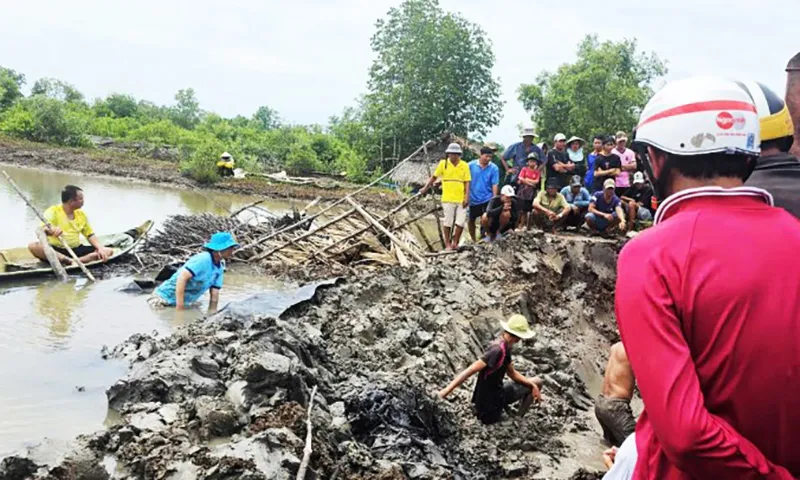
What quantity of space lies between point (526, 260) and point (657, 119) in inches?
302

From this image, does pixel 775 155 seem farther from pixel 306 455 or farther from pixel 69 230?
pixel 69 230

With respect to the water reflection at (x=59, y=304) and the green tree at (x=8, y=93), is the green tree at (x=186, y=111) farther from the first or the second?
the water reflection at (x=59, y=304)

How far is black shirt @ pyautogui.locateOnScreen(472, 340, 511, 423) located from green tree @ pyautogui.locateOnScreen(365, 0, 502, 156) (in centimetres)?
2418

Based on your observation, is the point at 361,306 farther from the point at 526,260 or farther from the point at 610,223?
the point at 610,223

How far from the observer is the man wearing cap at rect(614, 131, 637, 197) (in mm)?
11094

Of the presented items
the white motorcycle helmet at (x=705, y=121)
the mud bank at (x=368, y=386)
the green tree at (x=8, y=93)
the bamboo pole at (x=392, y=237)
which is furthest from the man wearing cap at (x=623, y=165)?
the green tree at (x=8, y=93)

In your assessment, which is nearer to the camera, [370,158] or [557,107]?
[557,107]

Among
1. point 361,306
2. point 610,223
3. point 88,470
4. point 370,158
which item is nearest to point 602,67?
point 370,158

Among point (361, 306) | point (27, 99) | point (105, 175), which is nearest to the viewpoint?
point (361, 306)

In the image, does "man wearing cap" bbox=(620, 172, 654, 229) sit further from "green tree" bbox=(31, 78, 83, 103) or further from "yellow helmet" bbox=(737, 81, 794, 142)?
"green tree" bbox=(31, 78, 83, 103)

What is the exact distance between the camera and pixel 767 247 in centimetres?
137

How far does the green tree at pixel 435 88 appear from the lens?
2964 cm

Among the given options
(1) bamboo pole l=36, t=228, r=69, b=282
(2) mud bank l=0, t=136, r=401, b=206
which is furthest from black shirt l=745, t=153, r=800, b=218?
(2) mud bank l=0, t=136, r=401, b=206

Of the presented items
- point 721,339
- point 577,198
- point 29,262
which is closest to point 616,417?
point 721,339
